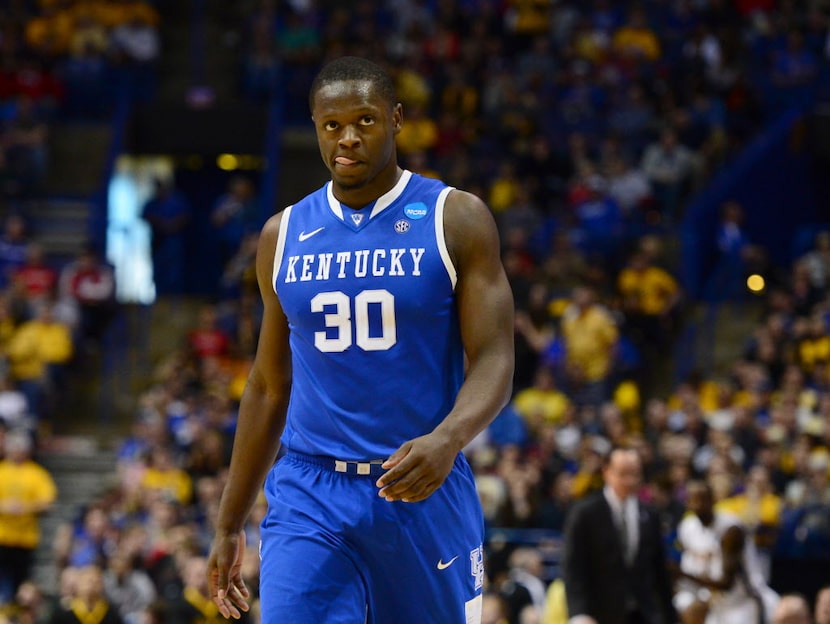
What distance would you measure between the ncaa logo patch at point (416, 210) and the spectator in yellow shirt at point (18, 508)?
11293 millimetres

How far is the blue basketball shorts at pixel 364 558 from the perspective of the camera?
4.77m

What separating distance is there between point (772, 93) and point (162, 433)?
1092 centimetres

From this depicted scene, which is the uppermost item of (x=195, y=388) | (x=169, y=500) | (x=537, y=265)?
(x=537, y=265)

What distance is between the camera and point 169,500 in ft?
48.8

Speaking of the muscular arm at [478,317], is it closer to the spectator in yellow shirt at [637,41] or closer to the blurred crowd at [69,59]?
the blurred crowd at [69,59]

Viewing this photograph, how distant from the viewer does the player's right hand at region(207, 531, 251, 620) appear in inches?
206

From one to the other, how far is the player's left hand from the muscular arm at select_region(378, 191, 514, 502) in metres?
0.07

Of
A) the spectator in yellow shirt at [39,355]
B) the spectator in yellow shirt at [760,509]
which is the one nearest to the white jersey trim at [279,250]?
the spectator in yellow shirt at [760,509]

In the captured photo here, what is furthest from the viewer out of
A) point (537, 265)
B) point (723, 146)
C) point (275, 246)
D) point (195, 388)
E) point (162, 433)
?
point (723, 146)

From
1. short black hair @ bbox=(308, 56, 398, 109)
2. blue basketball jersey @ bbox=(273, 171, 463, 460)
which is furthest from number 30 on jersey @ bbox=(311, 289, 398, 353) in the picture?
short black hair @ bbox=(308, 56, 398, 109)

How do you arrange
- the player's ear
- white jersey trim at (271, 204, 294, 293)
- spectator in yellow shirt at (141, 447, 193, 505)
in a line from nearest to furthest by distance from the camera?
the player's ear, white jersey trim at (271, 204, 294, 293), spectator in yellow shirt at (141, 447, 193, 505)

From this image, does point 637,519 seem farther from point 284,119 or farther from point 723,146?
point 284,119

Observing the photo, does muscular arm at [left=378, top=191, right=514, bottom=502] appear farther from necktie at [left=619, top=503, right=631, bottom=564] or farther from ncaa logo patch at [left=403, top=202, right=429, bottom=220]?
necktie at [left=619, top=503, right=631, bottom=564]

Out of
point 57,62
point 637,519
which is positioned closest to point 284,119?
point 57,62
